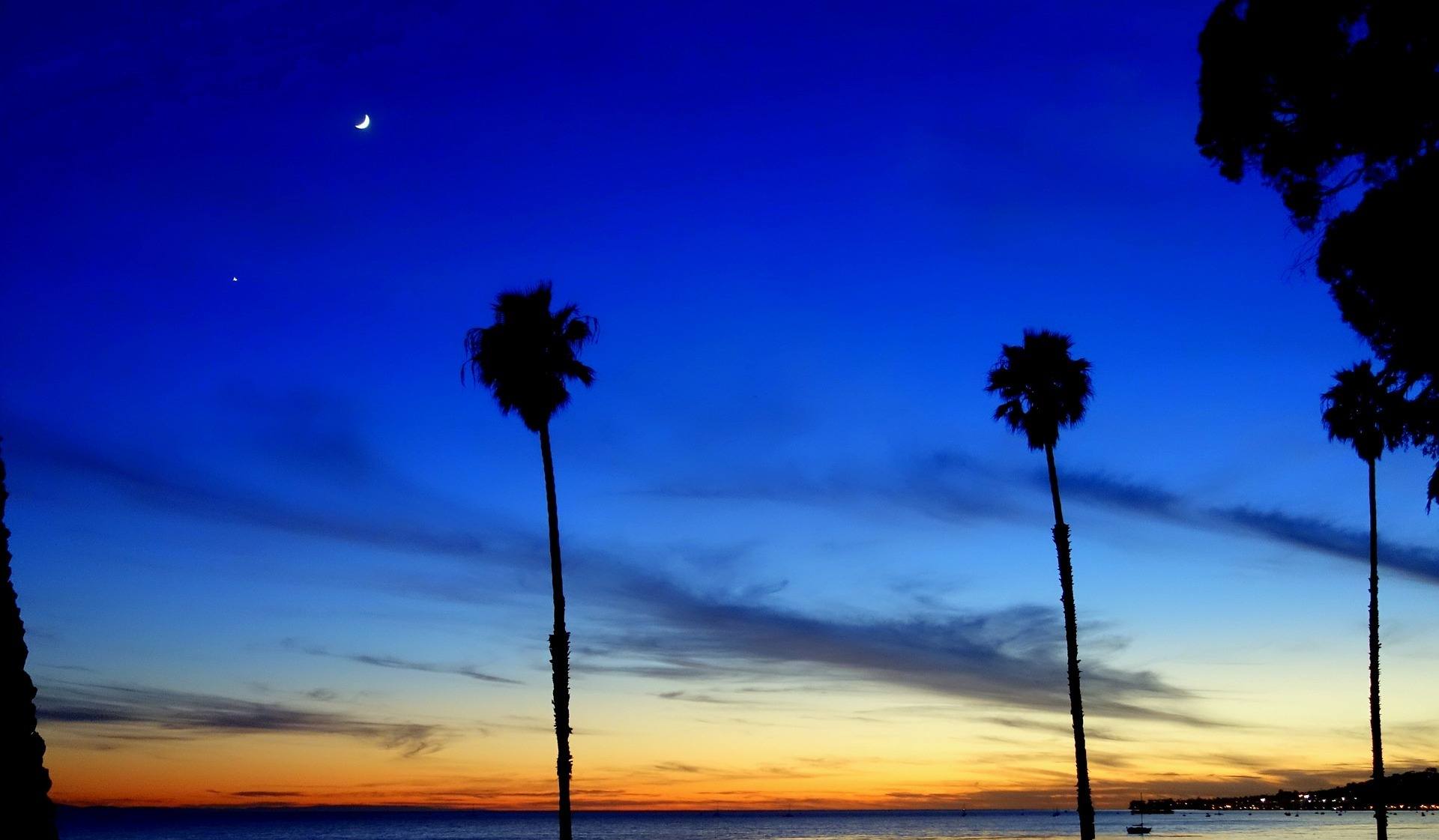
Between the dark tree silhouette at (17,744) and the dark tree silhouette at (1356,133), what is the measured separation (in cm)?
1723

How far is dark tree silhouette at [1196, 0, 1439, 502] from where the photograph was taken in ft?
49.2

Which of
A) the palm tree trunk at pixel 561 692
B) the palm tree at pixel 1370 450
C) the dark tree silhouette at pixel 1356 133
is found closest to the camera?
the dark tree silhouette at pixel 1356 133

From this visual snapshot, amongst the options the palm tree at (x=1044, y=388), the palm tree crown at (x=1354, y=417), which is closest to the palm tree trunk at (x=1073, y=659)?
the palm tree at (x=1044, y=388)

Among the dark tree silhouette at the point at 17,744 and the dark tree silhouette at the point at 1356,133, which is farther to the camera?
the dark tree silhouette at the point at 1356,133

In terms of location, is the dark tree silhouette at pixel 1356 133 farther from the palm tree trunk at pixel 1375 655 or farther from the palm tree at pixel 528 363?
the palm tree trunk at pixel 1375 655

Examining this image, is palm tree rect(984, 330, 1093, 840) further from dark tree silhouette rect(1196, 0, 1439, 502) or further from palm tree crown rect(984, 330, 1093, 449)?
dark tree silhouette rect(1196, 0, 1439, 502)

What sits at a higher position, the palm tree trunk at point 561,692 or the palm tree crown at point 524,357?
the palm tree crown at point 524,357

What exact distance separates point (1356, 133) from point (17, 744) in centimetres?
1825

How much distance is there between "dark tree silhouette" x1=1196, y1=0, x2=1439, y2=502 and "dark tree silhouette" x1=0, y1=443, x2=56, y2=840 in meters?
17.2

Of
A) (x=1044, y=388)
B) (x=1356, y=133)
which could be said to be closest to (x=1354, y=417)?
(x=1044, y=388)

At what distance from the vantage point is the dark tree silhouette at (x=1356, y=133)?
49.2ft

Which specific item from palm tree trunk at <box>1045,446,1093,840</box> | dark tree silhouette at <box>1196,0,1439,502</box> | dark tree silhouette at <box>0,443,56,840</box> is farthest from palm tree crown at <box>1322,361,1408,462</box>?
dark tree silhouette at <box>0,443,56,840</box>

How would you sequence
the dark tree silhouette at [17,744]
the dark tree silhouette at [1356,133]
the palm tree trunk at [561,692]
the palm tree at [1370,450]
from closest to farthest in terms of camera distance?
the dark tree silhouette at [17,744] < the dark tree silhouette at [1356,133] < the palm tree trunk at [561,692] < the palm tree at [1370,450]

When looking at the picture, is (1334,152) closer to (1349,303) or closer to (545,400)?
(1349,303)
